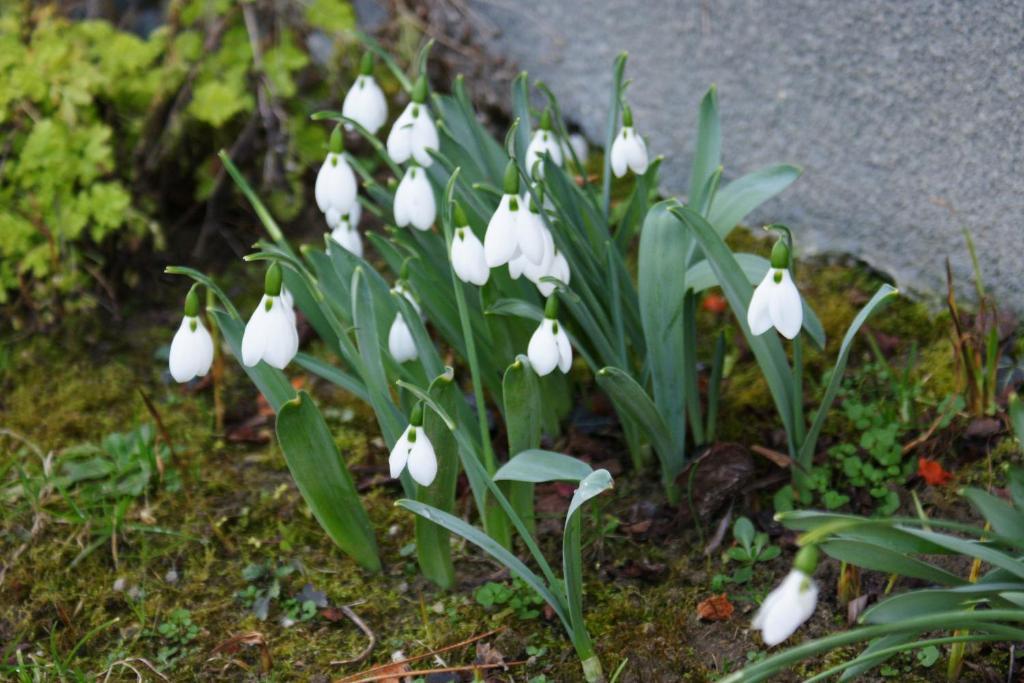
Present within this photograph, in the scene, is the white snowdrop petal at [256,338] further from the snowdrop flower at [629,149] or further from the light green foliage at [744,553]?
the light green foliage at [744,553]

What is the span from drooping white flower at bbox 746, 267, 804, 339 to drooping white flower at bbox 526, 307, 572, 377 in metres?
0.30

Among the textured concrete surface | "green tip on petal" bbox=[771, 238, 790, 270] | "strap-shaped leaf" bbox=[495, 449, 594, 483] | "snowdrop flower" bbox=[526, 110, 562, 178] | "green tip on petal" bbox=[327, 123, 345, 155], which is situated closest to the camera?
"green tip on petal" bbox=[771, 238, 790, 270]

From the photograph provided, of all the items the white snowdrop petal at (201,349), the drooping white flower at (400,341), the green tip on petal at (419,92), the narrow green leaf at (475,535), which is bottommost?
the narrow green leaf at (475,535)

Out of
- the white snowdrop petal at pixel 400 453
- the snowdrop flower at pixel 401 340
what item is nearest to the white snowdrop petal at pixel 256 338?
the white snowdrop petal at pixel 400 453

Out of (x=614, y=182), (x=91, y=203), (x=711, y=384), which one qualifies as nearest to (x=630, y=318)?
(x=711, y=384)

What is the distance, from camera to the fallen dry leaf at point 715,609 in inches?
73.7

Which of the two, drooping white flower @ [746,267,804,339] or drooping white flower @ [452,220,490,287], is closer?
drooping white flower @ [746,267,804,339]

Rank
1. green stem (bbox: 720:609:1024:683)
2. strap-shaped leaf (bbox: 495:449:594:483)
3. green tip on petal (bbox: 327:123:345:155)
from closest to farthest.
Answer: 1. green stem (bbox: 720:609:1024:683)
2. strap-shaped leaf (bbox: 495:449:594:483)
3. green tip on petal (bbox: 327:123:345:155)

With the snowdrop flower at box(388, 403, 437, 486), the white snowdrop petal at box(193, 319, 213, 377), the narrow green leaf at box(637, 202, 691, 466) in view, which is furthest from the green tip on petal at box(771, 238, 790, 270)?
the white snowdrop petal at box(193, 319, 213, 377)

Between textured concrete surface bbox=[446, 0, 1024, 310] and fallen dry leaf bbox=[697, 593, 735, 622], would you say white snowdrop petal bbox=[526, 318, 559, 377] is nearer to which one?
fallen dry leaf bbox=[697, 593, 735, 622]

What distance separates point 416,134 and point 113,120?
147 centimetres

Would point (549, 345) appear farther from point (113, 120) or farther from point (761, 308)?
point (113, 120)

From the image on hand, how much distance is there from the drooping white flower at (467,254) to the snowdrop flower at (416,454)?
0.80 ft

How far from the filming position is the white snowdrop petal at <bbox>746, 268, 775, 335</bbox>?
1.54 m
